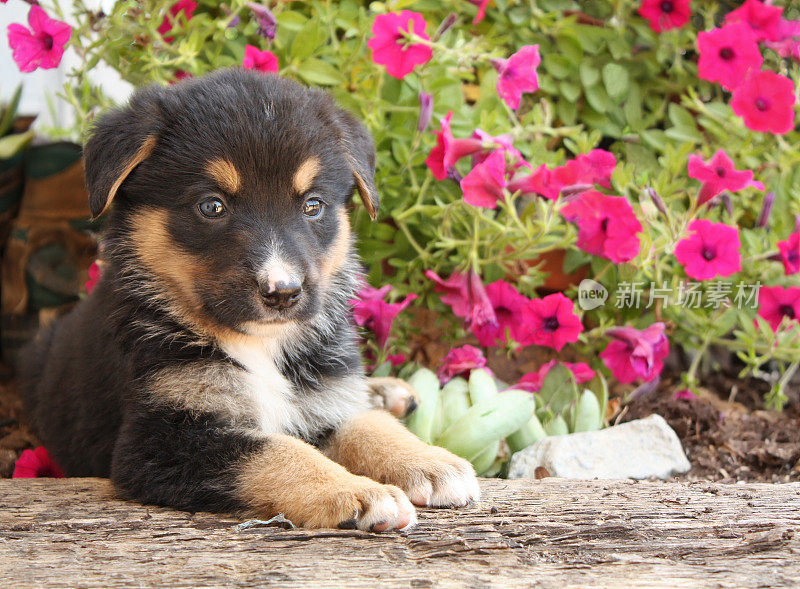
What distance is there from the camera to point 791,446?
4148 mm

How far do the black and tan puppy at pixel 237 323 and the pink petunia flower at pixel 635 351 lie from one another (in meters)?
1.43

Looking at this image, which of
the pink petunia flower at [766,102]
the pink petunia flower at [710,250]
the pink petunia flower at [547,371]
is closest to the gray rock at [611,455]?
the pink petunia flower at [547,371]

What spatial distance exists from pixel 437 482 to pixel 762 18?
3.12 metres

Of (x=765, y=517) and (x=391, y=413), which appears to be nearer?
(x=765, y=517)

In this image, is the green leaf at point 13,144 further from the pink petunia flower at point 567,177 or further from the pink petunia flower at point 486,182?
the pink petunia flower at point 567,177

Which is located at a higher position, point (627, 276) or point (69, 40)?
point (69, 40)

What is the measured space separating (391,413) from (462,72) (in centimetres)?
183

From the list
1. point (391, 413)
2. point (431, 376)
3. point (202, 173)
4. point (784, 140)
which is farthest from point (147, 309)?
point (784, 140)

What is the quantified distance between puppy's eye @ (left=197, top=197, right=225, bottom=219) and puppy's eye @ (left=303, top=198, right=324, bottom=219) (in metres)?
0.34

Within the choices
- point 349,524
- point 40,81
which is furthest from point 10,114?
→ point 349,524

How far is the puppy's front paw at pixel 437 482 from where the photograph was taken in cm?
277

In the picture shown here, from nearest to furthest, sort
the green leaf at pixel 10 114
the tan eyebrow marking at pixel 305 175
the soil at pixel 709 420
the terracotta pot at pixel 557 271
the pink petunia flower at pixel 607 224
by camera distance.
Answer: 1. the tan eyebrow marking at pixel 305 175
2. the pink petunia flower at pixel 607 224
3. the soil at pixel 709 420
4. the terracotta pot at pixel 557 271
5. the green leaf at pixel 10 114

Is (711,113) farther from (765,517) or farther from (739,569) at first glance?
(739,569)

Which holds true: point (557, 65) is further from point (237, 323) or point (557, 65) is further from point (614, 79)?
point (237, 323)
